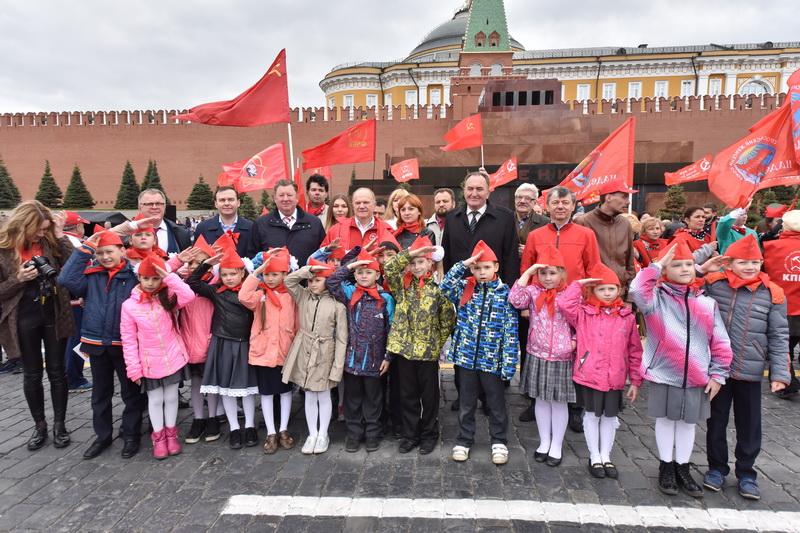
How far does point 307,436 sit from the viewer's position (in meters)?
3.59

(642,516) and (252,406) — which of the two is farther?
(252,406)

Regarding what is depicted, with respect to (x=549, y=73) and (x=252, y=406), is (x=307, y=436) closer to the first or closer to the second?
(x=252, y=406)

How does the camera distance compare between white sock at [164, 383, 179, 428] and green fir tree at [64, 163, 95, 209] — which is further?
green fir tree at [64, 163, 95, 209]

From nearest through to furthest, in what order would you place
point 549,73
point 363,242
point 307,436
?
point 307,436 → point 363,242 → point 549,73

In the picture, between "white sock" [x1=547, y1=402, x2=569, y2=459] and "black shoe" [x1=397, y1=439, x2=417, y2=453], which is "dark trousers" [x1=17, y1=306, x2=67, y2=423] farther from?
"white sock" [x1=547, y1=402, x2=569, y2=459]

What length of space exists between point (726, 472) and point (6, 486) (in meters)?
4.59

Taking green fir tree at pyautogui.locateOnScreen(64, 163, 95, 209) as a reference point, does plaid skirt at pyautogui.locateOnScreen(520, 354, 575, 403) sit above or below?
below

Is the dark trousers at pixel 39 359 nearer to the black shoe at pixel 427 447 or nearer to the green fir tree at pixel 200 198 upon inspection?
the black shoe at pixel 427 447

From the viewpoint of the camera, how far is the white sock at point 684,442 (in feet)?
9.26

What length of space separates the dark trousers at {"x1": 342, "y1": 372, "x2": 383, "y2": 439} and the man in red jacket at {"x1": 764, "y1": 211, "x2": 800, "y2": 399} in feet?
12.1

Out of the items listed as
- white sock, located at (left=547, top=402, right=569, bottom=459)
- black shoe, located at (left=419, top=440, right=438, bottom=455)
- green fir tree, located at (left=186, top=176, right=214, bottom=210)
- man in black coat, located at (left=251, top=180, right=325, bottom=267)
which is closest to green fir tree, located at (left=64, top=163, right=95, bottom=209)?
green fir tree, located at (left=186, top=176, right=214, bottom=210)

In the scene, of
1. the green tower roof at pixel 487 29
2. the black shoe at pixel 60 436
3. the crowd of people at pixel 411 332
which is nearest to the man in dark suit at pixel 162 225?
the crowd of people at pixel 411 332

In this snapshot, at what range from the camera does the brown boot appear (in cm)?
339

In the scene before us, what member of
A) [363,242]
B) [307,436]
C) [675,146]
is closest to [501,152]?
[675,146]
